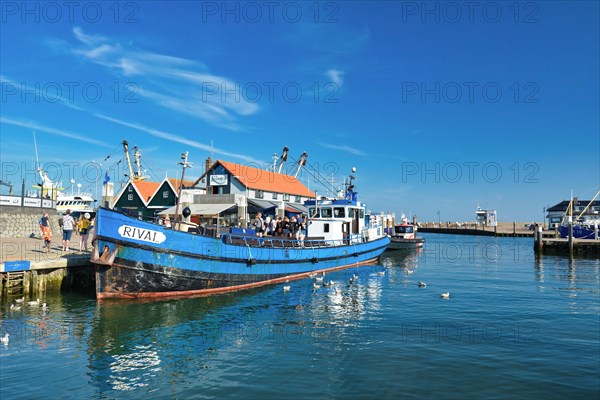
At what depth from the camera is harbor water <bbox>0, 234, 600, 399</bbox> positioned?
305 inches

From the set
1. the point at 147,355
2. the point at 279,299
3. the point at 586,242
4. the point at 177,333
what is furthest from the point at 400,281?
the point at 586,242

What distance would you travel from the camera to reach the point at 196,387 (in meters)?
7.77

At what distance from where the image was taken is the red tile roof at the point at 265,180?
4322 centimetres

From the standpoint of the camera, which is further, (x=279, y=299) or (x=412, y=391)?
(x=279, y=299)

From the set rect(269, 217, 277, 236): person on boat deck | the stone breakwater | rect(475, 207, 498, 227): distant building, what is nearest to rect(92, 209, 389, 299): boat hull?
rect(269, 217, 277, 236): person on boat deck

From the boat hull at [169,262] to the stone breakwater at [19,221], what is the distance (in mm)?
16400

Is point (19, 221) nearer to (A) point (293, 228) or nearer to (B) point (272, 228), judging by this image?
(B) point (272, 228)

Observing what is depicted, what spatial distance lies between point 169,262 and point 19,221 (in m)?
17.8

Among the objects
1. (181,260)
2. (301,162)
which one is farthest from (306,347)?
(301,162)

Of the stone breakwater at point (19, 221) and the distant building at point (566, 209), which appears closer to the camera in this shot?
the stone breakwater at point (19, 221)

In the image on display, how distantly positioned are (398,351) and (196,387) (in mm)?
4727

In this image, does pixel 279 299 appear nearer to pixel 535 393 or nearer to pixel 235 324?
pixel 235 324

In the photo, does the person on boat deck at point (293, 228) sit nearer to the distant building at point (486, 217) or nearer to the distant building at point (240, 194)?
the distant building at point (240, 194)

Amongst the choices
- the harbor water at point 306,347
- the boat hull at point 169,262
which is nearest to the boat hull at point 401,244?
the harbor water at point 306,347
